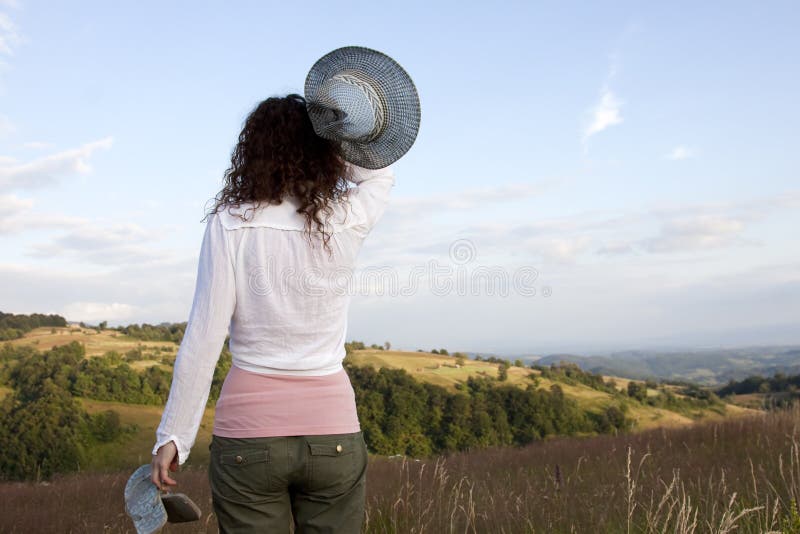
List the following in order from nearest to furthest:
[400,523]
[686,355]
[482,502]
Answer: [400,523] → [482,502] → [686,355]

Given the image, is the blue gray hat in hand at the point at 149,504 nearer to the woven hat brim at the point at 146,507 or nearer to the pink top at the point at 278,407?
the woven hat brim at the point at 146,507

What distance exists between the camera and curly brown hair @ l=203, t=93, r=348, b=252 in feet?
6.57

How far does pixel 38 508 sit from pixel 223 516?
5101 millimetres

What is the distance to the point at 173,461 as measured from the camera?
1960 millimetres

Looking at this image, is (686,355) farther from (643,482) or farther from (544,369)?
(643,482)

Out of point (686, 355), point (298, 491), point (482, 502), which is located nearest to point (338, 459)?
point (298, 491)

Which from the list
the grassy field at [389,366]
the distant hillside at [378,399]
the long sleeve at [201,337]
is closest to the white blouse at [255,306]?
the long sleeve at [201,337]

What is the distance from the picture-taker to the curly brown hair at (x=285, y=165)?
200cm

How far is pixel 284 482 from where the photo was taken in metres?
1.92

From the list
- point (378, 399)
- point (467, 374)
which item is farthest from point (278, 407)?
point (467, 374)

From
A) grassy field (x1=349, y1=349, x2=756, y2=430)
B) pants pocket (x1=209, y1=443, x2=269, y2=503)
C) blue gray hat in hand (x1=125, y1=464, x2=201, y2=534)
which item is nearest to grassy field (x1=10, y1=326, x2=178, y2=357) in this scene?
grassy field (x1=349, y1=349, x2=756, y2=430)

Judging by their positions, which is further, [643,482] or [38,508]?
[38,508]

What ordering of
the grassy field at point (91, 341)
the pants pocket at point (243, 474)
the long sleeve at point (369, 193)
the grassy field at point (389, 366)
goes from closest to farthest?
1. the pants pocket at point (243, 474)
2. the long sleeve at point (369, 193)
3. the grassy field at point (389, 366)
4. the grassy field at point (91, 341)

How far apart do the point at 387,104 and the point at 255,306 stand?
0.92 metres
